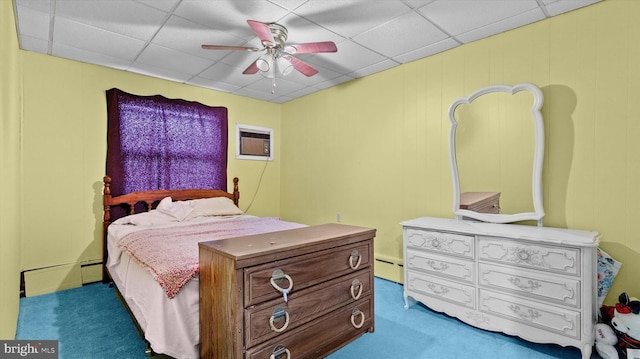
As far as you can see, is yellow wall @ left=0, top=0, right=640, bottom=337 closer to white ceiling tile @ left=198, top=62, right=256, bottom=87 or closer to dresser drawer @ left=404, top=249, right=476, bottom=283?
white ceiling tile @ left=198, top=62, right=256, bottom=87

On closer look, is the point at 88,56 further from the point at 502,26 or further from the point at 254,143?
the point at 502,26

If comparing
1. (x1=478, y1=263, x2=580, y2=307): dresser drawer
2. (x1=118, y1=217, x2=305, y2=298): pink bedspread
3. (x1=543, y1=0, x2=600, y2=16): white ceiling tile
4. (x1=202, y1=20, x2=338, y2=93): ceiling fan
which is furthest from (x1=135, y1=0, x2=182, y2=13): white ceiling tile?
(x1=478, y1=263, x2=580, y2=307): dresser drawer

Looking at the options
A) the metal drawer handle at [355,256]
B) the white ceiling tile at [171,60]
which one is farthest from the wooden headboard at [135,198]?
the metal drawer handle at [355,256]

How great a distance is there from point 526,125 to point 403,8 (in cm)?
141

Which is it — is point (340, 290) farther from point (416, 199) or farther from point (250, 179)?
point (250, 179)

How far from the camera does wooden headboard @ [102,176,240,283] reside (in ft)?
10.9

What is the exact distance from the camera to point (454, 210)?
2.92m

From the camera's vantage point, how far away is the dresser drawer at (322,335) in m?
1.43

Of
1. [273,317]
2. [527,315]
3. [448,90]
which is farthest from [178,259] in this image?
[448,90]

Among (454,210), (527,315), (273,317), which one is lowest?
(527,315)

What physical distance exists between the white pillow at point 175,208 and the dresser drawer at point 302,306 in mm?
2377

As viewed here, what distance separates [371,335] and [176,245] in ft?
5.28

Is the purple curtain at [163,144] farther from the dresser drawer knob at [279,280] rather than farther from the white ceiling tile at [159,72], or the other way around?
the dresser drawer knob at [279,280]

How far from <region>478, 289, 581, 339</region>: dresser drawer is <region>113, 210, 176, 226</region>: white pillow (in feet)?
10.4
